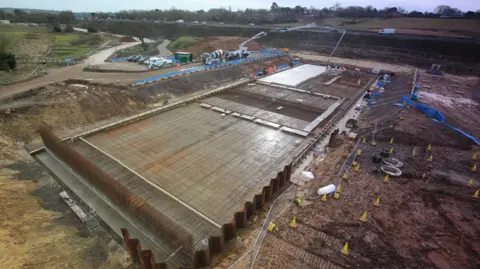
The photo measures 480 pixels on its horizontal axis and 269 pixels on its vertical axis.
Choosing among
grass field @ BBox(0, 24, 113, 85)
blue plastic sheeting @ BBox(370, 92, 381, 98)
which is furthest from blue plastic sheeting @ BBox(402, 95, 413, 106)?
grass field @ BBox(0, 24, 113, 85)

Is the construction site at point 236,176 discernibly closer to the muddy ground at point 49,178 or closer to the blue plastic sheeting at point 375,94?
the muddy ground at point 49,178

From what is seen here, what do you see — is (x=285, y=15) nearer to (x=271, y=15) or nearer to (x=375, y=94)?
(x=271, y=15)

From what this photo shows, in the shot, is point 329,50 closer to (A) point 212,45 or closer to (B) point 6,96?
(A) point 212,45

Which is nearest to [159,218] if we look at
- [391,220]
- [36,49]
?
[391,220]

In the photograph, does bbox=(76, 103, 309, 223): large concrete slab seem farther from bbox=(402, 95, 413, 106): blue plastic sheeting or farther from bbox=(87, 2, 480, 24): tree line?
bbox=(87, 2, 480, 24): tree line

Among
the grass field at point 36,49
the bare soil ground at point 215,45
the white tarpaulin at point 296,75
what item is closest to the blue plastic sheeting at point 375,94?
the white tarpaulin at point 296,75
